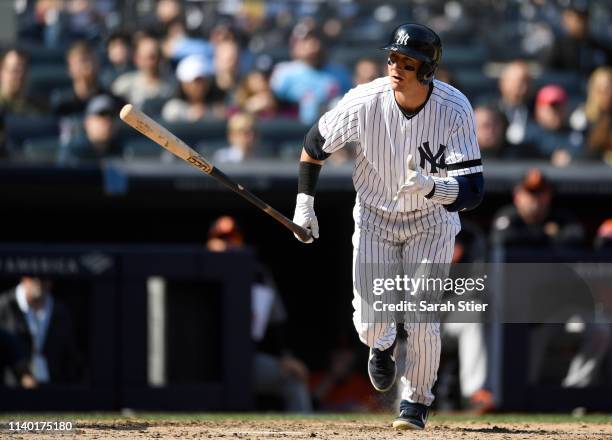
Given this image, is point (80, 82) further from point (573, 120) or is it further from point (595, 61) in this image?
point (595, 61)

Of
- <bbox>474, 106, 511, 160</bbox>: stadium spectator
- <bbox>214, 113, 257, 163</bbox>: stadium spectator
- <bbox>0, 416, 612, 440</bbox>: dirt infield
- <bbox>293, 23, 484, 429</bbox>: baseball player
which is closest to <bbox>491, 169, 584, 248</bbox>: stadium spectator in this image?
<bbox>474, 106, 511, 160</bbox>: stadium spectator

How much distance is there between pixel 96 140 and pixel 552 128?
3679 mm

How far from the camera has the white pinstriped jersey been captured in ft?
18.0

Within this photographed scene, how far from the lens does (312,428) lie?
19.4 feet

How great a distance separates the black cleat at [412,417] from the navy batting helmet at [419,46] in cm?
142

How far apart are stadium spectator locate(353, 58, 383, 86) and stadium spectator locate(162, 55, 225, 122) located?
3.69ft

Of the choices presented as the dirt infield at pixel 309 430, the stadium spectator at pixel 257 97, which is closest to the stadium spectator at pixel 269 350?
the dirt infield at pixel 309 430

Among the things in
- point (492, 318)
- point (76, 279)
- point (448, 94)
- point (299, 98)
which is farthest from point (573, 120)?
point (448, 94)

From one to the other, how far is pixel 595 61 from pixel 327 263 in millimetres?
3778

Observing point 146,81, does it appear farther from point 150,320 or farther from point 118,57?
point 150,320

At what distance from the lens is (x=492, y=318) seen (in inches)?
328

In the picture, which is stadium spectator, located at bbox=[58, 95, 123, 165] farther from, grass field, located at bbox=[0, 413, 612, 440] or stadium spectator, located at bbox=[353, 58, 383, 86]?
grass field, located at bbox=[0, 413, 612, 440]

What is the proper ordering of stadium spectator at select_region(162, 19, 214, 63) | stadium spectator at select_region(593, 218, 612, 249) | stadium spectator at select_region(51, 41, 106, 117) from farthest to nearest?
1. stadium spectator at select_region(162, 19, 214, 63)
2. stadium spectator at select_region(51, 41, 106, 117)
3. stadium spectator at select_region(593, 218, 612, 249)

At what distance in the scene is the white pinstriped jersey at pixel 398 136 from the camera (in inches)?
216
